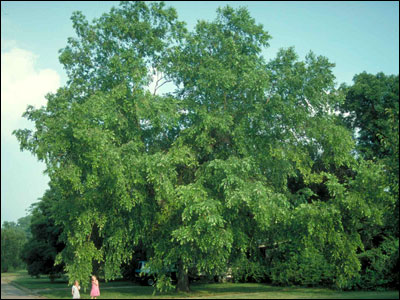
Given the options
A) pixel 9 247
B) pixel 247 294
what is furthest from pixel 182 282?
pixel 9 247

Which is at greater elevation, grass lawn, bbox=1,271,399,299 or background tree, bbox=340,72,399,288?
background tree, bbox=340,72,399,288

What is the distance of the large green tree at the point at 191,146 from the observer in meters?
18.3

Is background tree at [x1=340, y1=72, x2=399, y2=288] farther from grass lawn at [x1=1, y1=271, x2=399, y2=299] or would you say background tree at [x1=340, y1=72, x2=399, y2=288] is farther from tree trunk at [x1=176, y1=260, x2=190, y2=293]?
tree trunk at [x1=176, y1=260, x2=190, y2=293]

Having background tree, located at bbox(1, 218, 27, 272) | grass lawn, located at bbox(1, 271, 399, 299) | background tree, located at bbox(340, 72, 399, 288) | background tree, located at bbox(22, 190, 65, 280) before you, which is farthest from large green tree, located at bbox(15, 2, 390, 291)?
background tree, located at bbox(1, 218, 27, 272)

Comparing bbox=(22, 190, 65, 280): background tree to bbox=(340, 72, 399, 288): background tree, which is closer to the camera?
bbox=(340, 72, 399, 288): background tree

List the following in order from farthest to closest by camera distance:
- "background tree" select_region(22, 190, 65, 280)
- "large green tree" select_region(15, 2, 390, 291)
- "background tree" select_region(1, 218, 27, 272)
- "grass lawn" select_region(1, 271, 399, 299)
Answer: "background tree" select_region(1, 218, 27, 272) → "background tree" select_region(22, 190, 65, 280) → "grass lawn" select_region(1, 271, 399, 299) → "large green tree" select_region(15, 2, 390, 291)

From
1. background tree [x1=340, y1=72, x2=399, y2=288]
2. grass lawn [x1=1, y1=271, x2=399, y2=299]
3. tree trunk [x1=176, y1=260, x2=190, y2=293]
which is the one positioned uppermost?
background tree [x1=340, y1=72, x2=399, y2=288]

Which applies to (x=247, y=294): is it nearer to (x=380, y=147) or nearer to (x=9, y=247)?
(x=380, y=147)

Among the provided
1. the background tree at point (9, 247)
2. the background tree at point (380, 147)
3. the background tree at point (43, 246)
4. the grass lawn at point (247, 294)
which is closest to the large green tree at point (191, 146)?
the grass lawn at point (247, 294)

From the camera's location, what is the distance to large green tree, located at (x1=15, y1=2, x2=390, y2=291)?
722 inches

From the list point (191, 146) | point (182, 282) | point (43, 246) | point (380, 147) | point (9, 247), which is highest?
point (380, 147)

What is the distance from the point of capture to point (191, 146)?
20.9 m

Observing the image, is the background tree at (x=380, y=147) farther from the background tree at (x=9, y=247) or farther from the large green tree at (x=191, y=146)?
the background tree at (x=9, y=247)

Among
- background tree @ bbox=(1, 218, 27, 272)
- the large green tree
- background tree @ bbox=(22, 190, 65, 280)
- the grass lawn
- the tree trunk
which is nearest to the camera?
the large green tree
